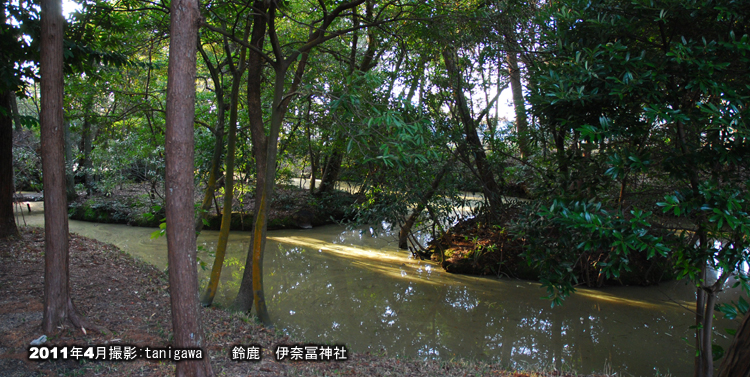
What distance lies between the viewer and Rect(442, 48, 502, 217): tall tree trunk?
876 cm

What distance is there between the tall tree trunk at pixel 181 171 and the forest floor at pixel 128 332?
3.85 feet

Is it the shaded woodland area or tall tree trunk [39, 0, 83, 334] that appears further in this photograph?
tall tree trunk [39, 0, 83, 334]

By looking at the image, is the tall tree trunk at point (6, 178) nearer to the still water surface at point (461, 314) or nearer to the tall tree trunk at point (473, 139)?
the still water surface at point (461, 314)

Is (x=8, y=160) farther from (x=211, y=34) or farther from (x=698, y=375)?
(x=698, y=375)

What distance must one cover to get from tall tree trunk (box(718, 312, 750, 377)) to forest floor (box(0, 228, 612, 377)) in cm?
146

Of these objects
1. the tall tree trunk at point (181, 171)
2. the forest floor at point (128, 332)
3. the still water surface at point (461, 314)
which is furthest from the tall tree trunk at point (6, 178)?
the tall tree trunk at point (181, 171)

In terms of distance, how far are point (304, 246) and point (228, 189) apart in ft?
17.1

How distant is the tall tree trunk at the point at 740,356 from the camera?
343 centimetres

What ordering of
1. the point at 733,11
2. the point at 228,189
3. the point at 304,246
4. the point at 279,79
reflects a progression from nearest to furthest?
the point at 733,11 < the point at 279,79 < the point at 228,189 < the point at 304,246

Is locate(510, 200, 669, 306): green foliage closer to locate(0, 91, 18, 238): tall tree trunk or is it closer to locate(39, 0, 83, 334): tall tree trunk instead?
locate(39, 0, 83, 334): tall tree trunk

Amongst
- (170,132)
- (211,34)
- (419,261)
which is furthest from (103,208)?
(170,132)

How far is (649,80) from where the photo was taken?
3277 mm
